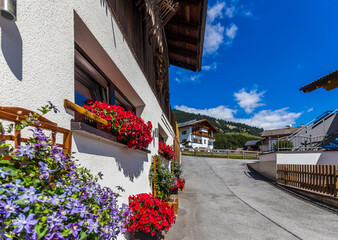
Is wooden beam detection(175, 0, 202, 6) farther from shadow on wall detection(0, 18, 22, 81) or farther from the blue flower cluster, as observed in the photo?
the blue flower cluster

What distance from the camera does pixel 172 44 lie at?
32.3 ft

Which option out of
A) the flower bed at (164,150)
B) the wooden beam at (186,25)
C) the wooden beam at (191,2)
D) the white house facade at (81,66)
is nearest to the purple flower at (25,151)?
the white house facade at (81,66)

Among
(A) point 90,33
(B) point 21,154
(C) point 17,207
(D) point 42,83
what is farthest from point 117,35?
(C) point 17,207

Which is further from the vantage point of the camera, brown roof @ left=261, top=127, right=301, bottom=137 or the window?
brown roof @ left=261, top=127, right=301, bottom=137

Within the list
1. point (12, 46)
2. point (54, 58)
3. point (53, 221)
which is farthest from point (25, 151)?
point (54, 58)

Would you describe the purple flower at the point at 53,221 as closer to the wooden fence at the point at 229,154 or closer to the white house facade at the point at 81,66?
the white house facade at the point at 81,66

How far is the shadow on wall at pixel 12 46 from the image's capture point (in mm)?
1205

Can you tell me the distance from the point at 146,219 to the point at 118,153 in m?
1.18

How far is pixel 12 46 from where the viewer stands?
126 centimetres

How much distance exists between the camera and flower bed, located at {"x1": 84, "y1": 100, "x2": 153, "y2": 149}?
264 centimetres

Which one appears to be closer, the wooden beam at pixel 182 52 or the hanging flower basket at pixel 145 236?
the hanging flower basket at pixel 145 236

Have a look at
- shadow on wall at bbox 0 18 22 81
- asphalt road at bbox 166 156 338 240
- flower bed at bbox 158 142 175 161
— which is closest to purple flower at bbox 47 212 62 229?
shadow on wall at bbox 0 18 22 81

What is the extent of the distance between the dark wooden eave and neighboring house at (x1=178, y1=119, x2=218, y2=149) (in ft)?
128

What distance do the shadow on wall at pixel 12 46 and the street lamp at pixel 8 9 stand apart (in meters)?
0.10
